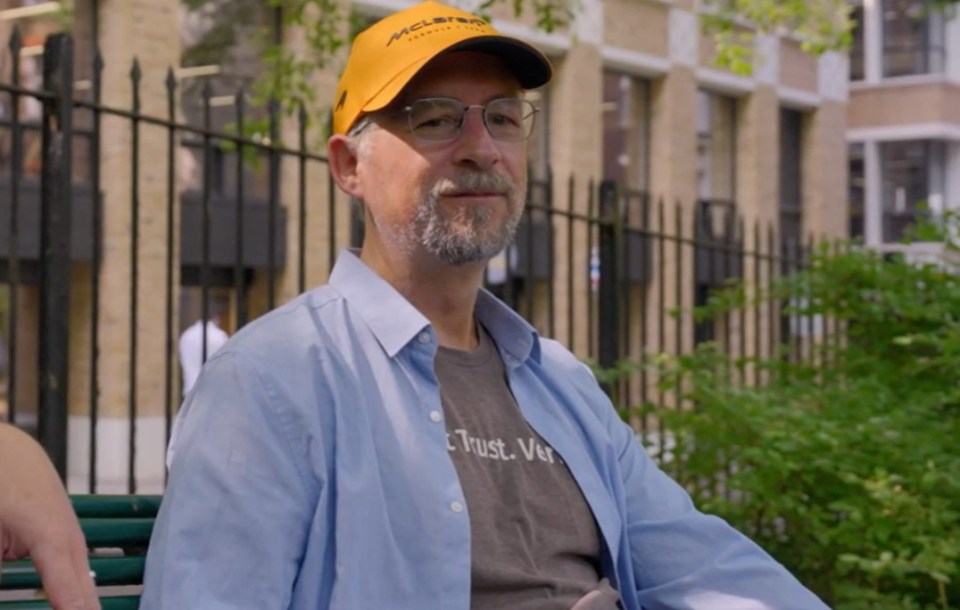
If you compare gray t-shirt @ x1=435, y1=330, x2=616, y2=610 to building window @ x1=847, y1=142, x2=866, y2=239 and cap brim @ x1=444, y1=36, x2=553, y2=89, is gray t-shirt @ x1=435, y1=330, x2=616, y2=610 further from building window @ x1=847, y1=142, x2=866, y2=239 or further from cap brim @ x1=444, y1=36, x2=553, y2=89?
building window @ x1=847, y1=142, x2=866, y2=239

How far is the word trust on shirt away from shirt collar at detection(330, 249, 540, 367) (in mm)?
162

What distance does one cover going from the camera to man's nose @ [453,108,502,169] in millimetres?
2889

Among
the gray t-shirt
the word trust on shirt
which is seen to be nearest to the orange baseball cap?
the gray t-shirt

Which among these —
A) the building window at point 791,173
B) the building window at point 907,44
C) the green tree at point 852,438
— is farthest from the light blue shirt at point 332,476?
the building window at point 907,44

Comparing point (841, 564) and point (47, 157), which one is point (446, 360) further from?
point (841, 564)

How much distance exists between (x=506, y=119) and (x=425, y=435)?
592mm

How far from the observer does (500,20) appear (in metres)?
19.5

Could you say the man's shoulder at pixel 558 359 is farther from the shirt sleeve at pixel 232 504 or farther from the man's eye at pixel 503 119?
the shirt sleeve at pixel 232 504

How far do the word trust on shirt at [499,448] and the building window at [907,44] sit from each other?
2984 centimetres

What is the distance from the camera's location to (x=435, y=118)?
2883 millimetres

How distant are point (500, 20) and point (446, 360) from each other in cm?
1695

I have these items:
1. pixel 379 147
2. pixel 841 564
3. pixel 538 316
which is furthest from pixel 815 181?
pixel 379 147

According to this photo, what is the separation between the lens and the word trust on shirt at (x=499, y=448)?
275cm

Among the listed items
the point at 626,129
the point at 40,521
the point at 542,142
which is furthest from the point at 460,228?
the point at 626,129
